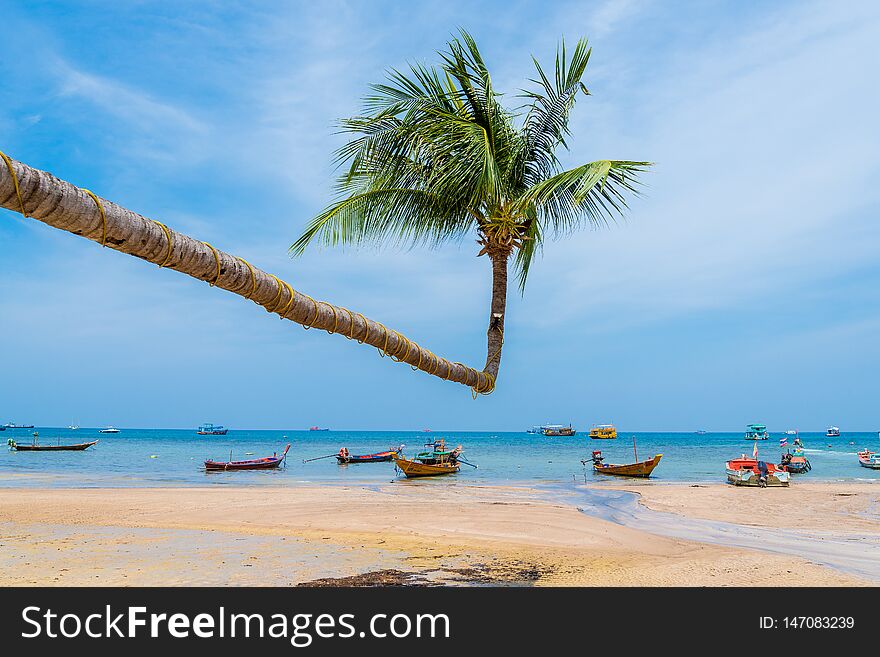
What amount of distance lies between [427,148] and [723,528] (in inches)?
620

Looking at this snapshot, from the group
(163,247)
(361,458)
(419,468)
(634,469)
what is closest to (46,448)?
(361,458)

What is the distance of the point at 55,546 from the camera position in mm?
11703

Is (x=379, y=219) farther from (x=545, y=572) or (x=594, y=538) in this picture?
(x=594, y=538)

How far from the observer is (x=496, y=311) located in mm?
4969

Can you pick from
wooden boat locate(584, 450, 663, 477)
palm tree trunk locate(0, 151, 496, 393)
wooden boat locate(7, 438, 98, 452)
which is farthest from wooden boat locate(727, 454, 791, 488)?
wooden boat locate(7, 438, 98, 452)

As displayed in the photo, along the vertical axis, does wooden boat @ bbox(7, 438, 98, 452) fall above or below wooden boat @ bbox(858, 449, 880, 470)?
above

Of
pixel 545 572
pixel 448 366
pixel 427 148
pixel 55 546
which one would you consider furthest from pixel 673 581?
pixel 55 546

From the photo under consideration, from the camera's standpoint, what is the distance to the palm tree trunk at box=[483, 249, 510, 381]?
4.92m

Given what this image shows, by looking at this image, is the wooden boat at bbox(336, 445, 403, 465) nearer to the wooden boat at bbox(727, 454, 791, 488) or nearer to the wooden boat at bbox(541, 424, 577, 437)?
the wooden boat at bbox(727, 454, 791, 488)

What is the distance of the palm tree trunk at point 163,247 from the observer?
1950 millimetres

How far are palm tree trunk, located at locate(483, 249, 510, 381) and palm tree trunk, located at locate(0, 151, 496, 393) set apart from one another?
1212 mm

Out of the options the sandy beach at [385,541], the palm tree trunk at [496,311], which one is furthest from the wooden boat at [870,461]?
the palm tree trunk at [496,311]

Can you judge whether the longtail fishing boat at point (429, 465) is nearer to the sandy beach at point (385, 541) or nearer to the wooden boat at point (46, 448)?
the sandy beach at point (385, 541)

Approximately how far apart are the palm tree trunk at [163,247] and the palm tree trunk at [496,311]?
1212 mm
